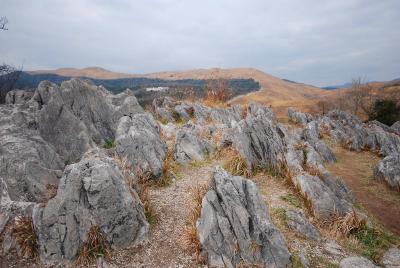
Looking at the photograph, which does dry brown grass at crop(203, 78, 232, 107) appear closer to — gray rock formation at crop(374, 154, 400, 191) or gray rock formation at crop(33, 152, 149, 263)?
gray rock formation at crop(374, 154, 400, 191)

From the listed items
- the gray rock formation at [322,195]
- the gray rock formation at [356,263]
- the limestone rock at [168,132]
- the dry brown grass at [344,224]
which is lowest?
the gray rock formation at [356,263]

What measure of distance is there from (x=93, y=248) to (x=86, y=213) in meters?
0.96

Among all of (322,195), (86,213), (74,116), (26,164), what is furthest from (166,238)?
(74,116)

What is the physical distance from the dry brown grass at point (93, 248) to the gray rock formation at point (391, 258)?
26.6 feet

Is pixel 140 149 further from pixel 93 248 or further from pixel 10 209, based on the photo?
pixel 93 248

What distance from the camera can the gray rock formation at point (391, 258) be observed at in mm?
8828

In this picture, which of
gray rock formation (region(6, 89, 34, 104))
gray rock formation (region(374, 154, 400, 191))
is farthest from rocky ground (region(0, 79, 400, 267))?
gray rock formation (region(6, 89, 34, 104))

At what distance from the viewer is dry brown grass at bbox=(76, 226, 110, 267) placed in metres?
7.86

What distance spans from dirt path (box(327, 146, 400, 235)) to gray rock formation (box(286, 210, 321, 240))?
4.80 m

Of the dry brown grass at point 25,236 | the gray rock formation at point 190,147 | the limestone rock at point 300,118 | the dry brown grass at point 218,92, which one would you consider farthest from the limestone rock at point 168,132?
the limestone rock at point 300,118

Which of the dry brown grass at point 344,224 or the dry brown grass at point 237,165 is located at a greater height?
the dry brown grass at point 237,165

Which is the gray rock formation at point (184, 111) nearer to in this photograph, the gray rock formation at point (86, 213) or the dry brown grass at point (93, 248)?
the gray rock formation at point (86, 213)

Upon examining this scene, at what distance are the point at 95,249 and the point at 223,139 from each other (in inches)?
412

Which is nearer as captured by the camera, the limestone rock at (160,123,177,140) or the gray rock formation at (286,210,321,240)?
the gray rock formation at (286,210,321,240)
